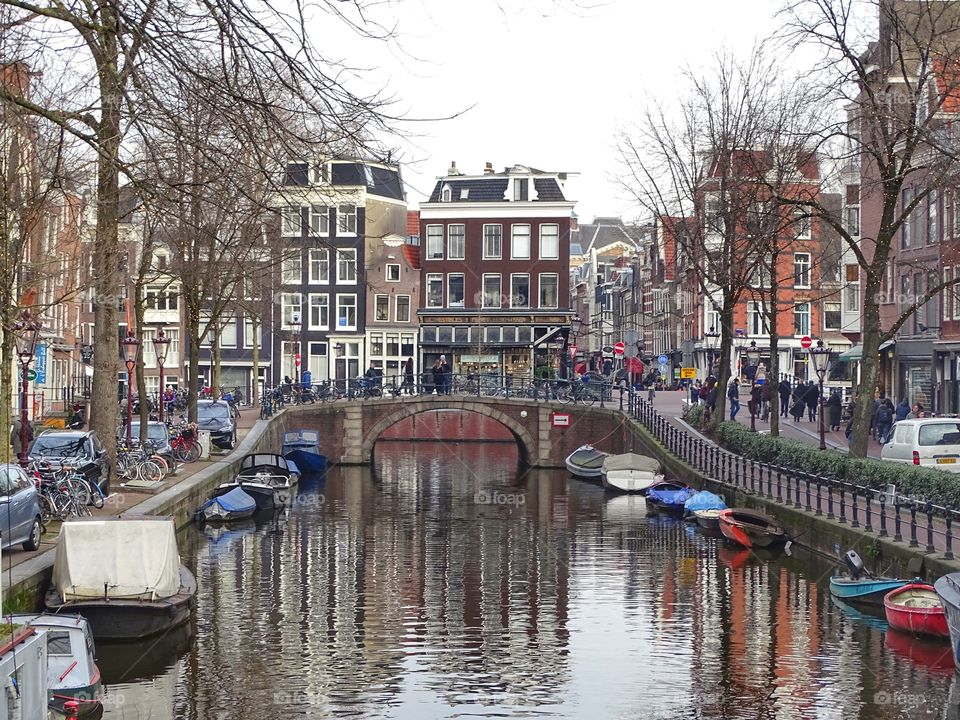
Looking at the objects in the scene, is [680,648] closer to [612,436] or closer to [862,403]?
[862,403]

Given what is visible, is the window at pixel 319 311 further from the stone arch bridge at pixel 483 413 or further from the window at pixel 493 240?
the stone arch bridge at pixel 483 413

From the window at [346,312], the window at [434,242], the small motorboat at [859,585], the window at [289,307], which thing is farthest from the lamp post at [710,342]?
the small motorboat at [859,585]

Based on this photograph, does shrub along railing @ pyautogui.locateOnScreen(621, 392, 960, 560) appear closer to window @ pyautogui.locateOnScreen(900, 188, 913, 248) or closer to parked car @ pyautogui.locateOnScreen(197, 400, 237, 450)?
window @ pyautogui.locateOnScreen(900, 188, 913, 248)

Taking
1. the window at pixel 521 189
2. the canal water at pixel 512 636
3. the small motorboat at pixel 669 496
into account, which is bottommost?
the canal water at pixel 512 636

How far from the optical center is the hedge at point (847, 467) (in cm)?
2455

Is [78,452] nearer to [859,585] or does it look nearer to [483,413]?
[859,585]

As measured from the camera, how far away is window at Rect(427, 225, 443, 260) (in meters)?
72.5

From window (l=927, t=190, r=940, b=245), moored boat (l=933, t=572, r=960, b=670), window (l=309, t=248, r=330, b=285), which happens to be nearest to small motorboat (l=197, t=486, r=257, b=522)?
moored boat (l=933, t=572, r=960, b=670)

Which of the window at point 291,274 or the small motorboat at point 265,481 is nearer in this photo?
the small motorboat at point 265,481

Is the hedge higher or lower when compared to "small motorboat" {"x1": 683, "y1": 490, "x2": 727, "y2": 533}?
higher

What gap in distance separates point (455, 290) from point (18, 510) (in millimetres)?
51863

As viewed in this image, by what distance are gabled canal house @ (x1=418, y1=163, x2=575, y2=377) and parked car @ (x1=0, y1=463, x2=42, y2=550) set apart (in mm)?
49207

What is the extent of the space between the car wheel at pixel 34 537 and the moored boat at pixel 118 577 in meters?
1.89

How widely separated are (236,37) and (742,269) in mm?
35027
